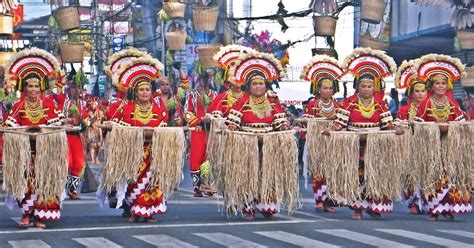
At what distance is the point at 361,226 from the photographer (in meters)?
11.8

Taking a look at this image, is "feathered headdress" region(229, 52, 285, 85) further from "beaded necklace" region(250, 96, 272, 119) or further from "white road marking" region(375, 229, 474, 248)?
"white road marking" region(375, 229, 474, 248)

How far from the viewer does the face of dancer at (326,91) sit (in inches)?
567

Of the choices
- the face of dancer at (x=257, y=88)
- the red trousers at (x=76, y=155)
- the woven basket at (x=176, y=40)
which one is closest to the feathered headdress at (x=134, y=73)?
the face of dancer at (x=257, y=88)

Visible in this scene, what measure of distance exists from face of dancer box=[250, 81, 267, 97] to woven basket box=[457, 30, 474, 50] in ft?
23.2

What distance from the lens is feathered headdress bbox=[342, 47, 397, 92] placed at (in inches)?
509

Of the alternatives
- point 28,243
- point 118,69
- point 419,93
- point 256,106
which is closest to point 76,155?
point 118,69

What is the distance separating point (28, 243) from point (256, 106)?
3220mm

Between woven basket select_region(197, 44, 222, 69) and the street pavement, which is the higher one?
woven basket select_region(197, 44, 222, 69)

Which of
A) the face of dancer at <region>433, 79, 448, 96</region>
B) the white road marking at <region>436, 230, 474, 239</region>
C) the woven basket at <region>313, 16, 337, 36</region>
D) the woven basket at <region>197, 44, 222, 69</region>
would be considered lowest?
the white road marking at <region>436, 230, 474, 239</region>

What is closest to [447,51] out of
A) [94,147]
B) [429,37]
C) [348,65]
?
[429,37]

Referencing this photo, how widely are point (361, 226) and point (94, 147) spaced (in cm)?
1468

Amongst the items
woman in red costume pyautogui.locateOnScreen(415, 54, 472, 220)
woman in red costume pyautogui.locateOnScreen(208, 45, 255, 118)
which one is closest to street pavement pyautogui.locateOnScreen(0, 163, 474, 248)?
woman in red costume pyautogui.locateOnScreen(415, 54, 472, 220)

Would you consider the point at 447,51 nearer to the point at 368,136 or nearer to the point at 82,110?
the point at 82,110

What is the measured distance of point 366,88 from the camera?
1278 cm
